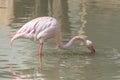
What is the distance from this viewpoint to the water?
10222mm

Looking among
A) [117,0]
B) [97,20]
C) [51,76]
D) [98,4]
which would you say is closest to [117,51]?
[51,76]

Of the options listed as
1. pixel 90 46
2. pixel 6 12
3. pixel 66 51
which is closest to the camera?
pixel 90 46

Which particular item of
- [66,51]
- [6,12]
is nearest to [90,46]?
[66,51]

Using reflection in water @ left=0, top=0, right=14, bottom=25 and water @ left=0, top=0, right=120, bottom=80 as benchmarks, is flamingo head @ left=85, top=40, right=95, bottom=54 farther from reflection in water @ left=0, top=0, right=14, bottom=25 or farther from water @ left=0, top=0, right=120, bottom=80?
reflection in water @ left=0, top=0, right=14, bottom=25

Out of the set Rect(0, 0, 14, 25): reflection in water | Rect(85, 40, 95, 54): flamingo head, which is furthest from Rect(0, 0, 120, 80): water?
Rect(85, 40, 95, 54): flamingo head

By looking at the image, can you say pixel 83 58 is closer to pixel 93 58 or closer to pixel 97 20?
pixel 93 58

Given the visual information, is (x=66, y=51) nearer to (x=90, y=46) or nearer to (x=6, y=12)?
(x=90, y=46)

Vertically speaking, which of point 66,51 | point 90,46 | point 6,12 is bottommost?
point 66,51

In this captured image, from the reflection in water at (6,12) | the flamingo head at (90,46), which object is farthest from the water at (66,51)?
the flamingo head at (90,46)

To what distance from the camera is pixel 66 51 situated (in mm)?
12992

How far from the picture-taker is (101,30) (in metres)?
16.6

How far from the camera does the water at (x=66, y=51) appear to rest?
33.5 ft

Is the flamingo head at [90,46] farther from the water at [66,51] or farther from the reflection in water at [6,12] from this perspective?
the reflection in water at [6,12]

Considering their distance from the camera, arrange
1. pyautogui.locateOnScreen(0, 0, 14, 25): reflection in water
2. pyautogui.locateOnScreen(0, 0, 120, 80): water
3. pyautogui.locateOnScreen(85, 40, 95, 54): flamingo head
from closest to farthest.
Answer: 1. pyautogui.locateOnScreen(0, 0, 120, 80): water
2. pyautogui.locateOnScreen(85, 40, 95, 54): flamingo head
3. pyautogui.locateOnScreen(0, 0, 14, 25): reflection in water
